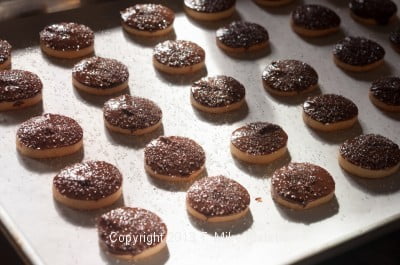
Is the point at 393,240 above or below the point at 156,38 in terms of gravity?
below

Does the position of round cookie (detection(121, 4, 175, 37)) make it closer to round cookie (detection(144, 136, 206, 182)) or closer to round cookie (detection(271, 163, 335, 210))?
round cookie (detection(144, 136, 206, 182))

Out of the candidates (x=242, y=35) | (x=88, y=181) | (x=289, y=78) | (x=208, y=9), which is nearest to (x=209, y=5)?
(x=208, y=9)

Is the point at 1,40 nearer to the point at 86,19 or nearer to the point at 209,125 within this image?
the point at 86,19

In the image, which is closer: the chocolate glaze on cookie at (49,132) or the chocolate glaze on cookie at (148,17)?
the chocolate glaze on cookie at (49,132)

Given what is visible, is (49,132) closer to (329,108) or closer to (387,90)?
(329,108)

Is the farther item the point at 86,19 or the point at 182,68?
the point at 86,19

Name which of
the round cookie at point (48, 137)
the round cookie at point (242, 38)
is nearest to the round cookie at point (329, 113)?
the round cookie at point (242, 38)

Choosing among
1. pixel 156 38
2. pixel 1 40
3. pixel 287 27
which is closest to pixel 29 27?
pixel 1 40

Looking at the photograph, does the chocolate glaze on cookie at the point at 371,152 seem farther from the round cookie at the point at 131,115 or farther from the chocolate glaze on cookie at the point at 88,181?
the chocolate glaze on cookie at the point at 88,181
